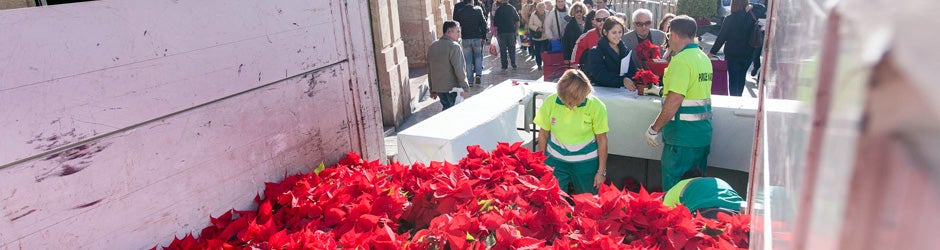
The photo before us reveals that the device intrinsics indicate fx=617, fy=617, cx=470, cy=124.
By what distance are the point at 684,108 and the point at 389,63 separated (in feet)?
13.5

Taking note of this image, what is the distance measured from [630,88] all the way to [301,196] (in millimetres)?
3580

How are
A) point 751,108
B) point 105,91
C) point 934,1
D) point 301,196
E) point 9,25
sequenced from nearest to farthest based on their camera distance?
1. point 934,1
2. point 9,25
3. point 105,91
4. point 301,196
5. point 751,108

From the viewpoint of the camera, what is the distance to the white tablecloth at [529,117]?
437cm

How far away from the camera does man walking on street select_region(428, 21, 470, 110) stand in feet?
22.6

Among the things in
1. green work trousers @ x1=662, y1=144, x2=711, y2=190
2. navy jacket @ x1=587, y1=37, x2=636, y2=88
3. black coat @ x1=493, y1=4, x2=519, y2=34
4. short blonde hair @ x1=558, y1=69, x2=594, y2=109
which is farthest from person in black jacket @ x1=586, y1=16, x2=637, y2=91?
black coat @ x1=493, y1=4, x2=519, y2=34

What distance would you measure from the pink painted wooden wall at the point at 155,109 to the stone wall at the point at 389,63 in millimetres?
4408

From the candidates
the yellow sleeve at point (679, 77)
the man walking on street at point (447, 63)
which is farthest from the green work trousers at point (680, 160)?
the man walking on street at point (447, 63)

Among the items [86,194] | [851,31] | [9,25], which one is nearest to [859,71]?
[851,31]

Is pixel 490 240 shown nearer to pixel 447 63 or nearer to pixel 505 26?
pixel 447 63

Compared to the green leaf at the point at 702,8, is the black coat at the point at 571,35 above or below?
above

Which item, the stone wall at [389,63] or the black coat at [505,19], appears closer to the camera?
the stone wall at [389,63]

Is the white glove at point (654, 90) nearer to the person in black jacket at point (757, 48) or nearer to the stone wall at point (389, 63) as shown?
the person in black jacket at point (757, 48)

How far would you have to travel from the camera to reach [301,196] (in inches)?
103

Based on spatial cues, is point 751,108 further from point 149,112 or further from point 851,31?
point 851,31
